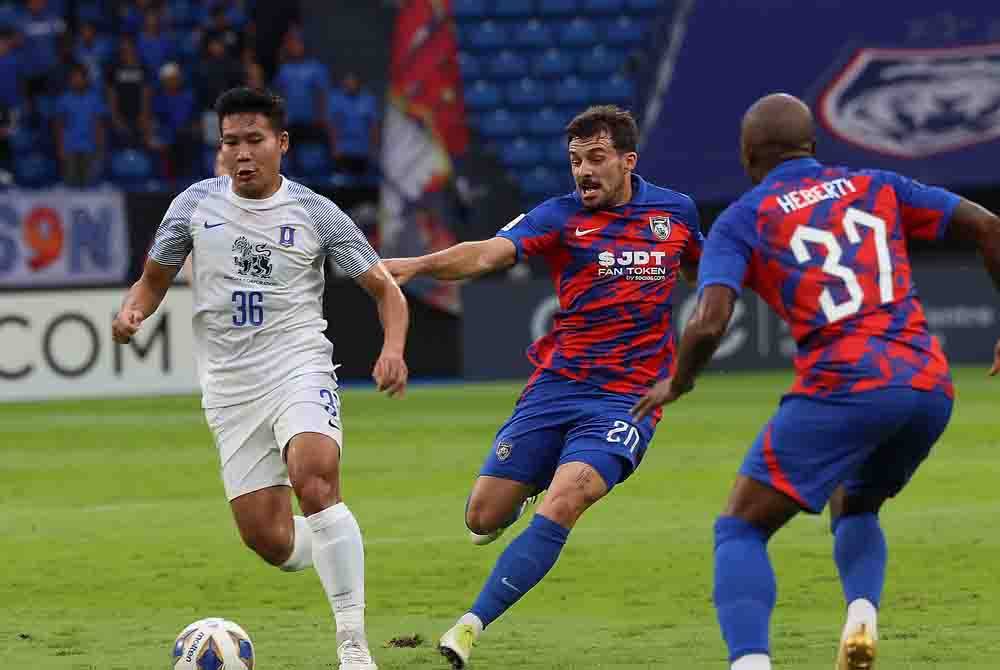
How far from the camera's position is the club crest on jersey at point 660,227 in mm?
7191

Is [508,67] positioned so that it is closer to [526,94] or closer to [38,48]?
[526,94]

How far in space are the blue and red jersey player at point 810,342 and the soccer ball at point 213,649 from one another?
1.60m

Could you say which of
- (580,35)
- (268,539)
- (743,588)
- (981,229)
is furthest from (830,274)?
(580,35)

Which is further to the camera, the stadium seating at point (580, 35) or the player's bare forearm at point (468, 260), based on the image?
the stadium seating at point (580, 35)

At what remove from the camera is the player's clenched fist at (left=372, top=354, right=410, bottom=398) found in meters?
6.22

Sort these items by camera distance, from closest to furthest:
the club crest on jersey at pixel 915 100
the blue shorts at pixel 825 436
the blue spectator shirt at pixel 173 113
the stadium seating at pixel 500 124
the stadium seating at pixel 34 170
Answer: the blue shorts at pixel 825 436 < the club crest on jersey at pixel 915 100 < the blue spectator shirt at pixel 173 113 < the stadium seating at pixel 34 170 < the stadium seating at pixel 500 124

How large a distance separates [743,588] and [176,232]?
8.63 ft

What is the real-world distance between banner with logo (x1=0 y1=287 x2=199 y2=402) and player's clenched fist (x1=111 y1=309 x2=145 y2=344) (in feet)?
40.3

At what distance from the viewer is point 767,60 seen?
72.3ft

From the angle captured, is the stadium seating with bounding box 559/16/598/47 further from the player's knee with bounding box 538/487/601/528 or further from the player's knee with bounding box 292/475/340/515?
the player's knee with bounding box 292/475/340/515

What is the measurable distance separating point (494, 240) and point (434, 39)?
53.2ft

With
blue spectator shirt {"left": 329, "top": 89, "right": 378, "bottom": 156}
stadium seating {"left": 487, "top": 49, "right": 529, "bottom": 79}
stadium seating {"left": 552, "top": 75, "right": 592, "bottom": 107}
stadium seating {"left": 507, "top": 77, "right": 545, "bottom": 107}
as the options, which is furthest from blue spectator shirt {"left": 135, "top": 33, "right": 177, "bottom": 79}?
stadium seating {"left": 552, "top": 75, "right": 592, "bottom": 107}

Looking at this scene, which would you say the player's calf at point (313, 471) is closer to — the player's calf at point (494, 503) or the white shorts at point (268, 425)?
the white shorts at point (268, 425)

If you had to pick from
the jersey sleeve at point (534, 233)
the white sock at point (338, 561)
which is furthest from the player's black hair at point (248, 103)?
the white sock at point (338, 561)
